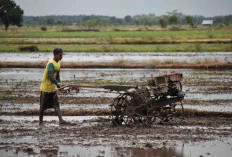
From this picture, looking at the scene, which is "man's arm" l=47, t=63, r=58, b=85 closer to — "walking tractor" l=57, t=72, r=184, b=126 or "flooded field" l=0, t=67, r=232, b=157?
"walking tractor" l=57, t=72, r=184, b=126

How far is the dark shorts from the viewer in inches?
410

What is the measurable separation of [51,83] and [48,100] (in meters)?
0.40

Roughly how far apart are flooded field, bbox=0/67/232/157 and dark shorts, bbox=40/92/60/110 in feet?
1.44

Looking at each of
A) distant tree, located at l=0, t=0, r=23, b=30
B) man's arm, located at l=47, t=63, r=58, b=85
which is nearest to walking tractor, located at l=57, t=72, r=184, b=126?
man's arm, located at l=47, t=63, r=58, b=85

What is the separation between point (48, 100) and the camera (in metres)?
10.5

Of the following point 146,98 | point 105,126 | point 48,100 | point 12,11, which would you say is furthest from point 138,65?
point 12,11

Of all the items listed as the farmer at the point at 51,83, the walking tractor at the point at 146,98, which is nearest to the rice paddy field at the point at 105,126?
the walking tractor at the point at 146,98

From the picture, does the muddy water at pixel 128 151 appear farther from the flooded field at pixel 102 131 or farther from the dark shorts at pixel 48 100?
the dark shorts at pixel 48 100

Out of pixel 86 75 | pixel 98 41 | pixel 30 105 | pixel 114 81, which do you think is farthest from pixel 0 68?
pixel 98 41

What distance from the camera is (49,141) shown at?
28.7 ft

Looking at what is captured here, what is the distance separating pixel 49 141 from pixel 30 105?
4649 mm

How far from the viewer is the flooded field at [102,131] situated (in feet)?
26.6

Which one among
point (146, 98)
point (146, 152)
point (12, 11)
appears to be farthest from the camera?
point (12, 11)

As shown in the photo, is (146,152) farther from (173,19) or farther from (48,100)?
(173,19)
